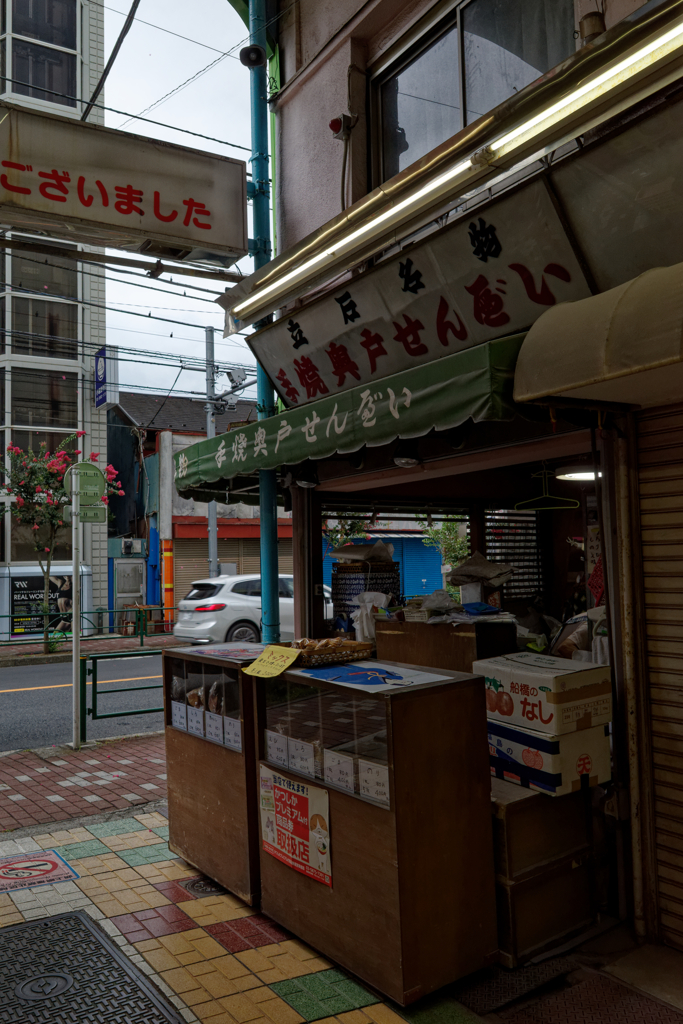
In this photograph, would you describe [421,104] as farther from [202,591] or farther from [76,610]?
[202,591]

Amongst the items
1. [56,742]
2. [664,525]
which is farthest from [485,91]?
[56,742]

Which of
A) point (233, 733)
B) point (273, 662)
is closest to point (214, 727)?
point (233, 733)

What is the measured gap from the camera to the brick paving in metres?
6.31

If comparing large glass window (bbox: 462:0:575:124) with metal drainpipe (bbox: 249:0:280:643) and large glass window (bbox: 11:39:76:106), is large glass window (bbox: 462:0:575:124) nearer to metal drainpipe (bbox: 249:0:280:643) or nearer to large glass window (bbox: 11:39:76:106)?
metal drainpipe (bbox: 249:0:280:643)

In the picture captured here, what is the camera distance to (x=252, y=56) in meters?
7.23

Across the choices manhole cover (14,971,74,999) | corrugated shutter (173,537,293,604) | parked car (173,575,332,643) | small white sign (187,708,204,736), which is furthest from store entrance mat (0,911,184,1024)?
corrugated shutter (173,537,293,604)

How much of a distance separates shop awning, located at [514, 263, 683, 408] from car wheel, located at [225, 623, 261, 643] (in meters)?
13.7

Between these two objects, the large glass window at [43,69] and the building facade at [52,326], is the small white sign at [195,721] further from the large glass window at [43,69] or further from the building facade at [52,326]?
the large glass window at [43,69]

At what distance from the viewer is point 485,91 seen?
573cm

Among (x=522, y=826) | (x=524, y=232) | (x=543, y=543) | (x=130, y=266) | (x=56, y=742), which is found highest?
(x=130, y=266)

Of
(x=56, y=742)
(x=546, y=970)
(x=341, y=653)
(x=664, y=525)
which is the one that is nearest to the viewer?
(x=546, y=970)

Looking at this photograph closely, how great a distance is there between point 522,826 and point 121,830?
11.6 feet

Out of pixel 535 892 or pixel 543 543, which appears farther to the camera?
pixel 543 543

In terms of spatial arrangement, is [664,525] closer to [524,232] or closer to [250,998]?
[524,232]
